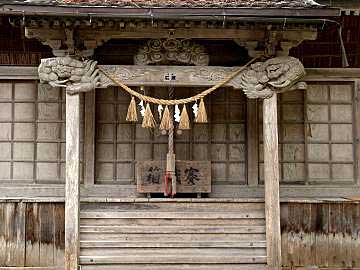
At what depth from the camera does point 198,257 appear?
7176mm

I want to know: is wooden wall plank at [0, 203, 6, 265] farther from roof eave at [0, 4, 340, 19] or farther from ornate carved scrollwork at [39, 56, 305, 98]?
roof eave at [0, 4, 340, 19]

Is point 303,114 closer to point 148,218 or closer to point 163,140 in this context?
point 163,140

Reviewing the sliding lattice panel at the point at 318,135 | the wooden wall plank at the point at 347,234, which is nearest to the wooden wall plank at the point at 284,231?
the wooden wall plank at the point at 347,234

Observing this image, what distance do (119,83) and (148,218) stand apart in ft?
7.05

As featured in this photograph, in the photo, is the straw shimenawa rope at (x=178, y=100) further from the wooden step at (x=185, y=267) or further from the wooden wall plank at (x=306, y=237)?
the wooden step at (x=185, y=267)

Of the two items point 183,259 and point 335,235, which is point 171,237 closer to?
point 183,259

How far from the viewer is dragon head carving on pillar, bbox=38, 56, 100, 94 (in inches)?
277

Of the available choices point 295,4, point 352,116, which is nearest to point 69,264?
point 295,4

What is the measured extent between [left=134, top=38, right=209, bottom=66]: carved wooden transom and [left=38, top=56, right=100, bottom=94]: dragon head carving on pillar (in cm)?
80

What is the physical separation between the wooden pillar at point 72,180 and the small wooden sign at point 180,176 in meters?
1.55

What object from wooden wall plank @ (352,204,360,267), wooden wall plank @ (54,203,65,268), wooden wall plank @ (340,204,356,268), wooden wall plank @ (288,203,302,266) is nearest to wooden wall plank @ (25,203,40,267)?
wooden wall plank @ (54,203,65,268)

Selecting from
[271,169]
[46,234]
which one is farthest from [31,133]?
[271,169]

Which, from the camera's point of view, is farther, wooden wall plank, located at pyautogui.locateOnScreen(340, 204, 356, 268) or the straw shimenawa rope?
wooden wall plank, located at pyautogui.locateOnScreen(340, 204, 356, 268)

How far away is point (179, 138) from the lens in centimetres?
877
